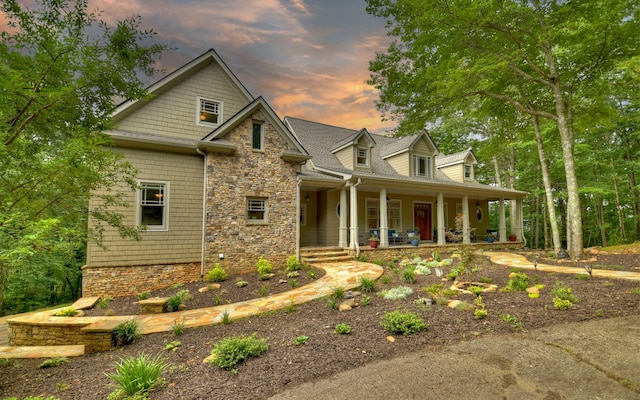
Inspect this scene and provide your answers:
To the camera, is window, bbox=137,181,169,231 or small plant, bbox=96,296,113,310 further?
window, bbox=137,181,169,231

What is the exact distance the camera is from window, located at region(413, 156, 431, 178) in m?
15.6

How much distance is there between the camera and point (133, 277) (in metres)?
8.22

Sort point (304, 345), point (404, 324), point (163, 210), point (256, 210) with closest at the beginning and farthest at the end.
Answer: point (304, 345) → point (404, 324) → point (163, 210) → point (256, 210)

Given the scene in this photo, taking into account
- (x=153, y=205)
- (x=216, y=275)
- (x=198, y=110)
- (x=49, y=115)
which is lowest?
(x=216, y=275)

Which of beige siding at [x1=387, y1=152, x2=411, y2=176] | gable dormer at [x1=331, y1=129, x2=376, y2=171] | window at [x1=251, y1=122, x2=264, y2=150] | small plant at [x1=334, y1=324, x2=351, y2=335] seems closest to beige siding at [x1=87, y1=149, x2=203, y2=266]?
window at [x1=251, y1=122, x2=264, y2=150]

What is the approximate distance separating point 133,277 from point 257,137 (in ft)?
19.1

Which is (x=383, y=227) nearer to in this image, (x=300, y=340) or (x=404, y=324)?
(x=404, y=324)

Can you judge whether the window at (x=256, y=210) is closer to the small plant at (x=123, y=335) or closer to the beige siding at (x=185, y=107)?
the beige siding at (x=185, y=107)

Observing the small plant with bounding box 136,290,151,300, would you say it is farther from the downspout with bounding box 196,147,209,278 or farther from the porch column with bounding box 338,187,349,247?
the porch column with bounding box 338,187,349,247

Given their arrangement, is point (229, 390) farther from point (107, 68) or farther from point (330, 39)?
point (330, 39)

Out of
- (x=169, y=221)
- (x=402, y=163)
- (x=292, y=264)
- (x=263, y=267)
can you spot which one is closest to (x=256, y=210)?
(x=263, y=267)

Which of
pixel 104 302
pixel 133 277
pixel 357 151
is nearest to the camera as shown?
pixel 104 302

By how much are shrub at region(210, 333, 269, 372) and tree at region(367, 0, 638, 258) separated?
9335 millimetres

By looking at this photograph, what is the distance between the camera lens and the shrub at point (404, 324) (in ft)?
13.3
